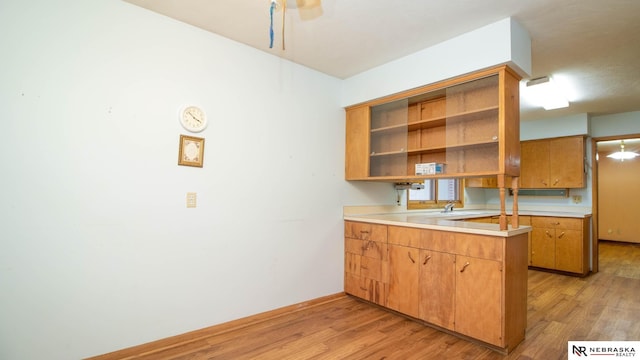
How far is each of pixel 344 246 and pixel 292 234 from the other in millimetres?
752

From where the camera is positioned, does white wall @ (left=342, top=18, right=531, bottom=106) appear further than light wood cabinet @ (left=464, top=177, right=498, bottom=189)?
No

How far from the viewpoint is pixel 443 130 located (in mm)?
2971

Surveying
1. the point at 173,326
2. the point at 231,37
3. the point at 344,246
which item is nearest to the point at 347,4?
the point at 231,37

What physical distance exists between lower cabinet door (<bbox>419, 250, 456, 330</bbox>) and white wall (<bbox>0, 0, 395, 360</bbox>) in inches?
44.3

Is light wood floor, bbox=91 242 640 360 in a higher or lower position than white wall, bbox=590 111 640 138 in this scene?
lower

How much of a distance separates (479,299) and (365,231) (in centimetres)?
124

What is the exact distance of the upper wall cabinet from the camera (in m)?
2.40

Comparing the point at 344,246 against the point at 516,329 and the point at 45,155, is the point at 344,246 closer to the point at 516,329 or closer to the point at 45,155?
the point at 516,329

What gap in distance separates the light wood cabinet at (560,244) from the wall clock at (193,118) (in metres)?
4.97

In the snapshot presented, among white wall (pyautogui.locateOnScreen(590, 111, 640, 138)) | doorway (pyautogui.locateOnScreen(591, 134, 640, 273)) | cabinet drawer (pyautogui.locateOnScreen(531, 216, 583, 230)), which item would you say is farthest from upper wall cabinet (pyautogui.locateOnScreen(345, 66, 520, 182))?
doorway (pyautogui.locateOnScreen(591, 134, 640, 273))

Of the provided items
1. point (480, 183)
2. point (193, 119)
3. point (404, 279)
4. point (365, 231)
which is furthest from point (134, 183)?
point (480, 183)

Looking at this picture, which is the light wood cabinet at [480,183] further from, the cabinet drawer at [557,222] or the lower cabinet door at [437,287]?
the lower cabinet door at [437,287]

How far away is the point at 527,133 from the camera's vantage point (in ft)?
17.1

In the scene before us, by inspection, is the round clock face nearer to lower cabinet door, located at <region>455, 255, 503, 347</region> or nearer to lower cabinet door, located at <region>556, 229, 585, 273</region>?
lower cabinet door, located at <region>455, 255, 503, 347</region>
